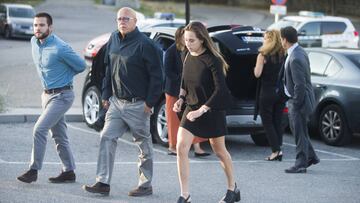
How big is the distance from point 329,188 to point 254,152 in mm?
2534

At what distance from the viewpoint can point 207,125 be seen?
7.53 m

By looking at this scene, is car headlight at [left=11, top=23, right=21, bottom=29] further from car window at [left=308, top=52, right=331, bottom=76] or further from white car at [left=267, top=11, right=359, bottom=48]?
car window at [left=308, top=52, right=331, bottom=76]

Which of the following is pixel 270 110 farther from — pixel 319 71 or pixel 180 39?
pixel 319 71

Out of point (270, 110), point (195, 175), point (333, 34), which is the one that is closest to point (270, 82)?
point (270, 110)

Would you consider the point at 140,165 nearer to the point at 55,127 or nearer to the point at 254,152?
the point at 55,127

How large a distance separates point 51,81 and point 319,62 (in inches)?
220

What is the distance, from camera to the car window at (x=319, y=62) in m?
12.6

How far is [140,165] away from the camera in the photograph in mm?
8164

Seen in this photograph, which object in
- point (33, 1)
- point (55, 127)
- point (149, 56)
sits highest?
point (149, 56)

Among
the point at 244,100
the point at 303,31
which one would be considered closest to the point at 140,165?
the point at 244,100

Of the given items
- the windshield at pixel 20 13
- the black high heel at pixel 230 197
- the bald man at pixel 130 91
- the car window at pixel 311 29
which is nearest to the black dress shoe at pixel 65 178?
the bald man at pixel 130 91

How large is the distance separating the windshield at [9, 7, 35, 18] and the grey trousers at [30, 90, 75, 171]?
92.2ft

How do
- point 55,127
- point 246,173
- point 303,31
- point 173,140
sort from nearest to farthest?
point 55,127 < point 246,173 < point 173,140 < point 303,31

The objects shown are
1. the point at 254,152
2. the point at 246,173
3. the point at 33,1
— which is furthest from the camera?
the point at 33,1
